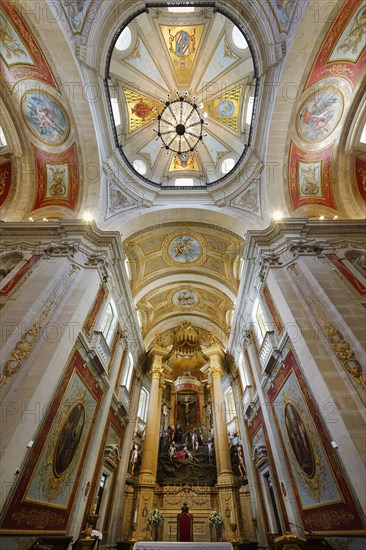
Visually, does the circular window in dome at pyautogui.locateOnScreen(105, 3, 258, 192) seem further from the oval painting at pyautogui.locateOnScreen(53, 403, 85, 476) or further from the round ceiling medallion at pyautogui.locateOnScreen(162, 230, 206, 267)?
the oval painting at pyautogui.locateOnScreen(53, 403, 85, 476)

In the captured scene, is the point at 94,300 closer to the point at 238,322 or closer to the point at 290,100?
the point at 238,322

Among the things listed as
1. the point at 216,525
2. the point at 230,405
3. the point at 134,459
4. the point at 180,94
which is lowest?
the point at 216,525

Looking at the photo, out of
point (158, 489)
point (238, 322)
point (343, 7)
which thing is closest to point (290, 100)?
point (343, 7)

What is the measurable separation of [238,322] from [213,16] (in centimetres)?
1340

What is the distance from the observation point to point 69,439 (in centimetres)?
721

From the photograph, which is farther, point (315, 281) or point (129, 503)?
point (129, 503)

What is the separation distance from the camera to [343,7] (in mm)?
7715

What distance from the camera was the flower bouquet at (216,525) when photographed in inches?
399

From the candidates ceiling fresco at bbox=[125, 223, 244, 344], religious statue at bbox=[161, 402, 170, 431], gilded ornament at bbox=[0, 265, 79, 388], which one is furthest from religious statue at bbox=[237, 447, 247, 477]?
gilded ornament at bbox=[0, 265, 79, 388]

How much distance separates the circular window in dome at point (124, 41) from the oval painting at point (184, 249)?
27.9 feet

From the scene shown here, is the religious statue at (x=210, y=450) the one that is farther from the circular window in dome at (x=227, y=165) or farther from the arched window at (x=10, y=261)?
the circular window in dome at (x=227, y=165)

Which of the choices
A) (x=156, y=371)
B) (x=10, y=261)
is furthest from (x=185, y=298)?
(x=10, y=261)

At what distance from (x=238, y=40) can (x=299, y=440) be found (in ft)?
48.8

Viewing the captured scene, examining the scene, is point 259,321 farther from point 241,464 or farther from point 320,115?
point 320,115
